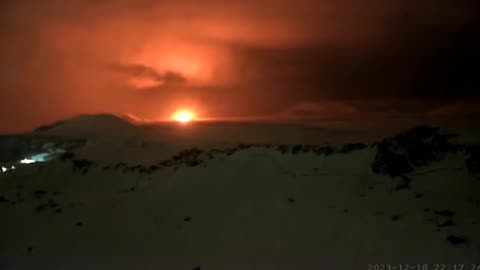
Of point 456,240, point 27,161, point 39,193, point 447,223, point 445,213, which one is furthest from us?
point 27,161

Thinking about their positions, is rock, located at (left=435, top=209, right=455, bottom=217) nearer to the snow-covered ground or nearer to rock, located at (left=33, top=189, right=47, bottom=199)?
the snow-covered ground

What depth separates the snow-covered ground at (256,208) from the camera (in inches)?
440

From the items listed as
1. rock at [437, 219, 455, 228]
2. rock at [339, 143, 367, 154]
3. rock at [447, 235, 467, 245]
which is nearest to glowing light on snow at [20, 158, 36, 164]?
rock at [339, 143, 367, 154]

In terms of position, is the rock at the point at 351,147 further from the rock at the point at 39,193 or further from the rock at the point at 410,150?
the rock at the point at 39,193

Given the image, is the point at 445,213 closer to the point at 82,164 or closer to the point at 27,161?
the point at 82,164

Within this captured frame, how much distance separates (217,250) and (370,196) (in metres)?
4.00

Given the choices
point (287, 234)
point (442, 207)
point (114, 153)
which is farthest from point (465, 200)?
point (114, 153)

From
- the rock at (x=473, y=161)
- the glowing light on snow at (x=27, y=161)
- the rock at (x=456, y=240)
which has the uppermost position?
the rock at (x=473, y=161)

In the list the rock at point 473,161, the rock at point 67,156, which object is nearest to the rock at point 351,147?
the rock at point 473,161

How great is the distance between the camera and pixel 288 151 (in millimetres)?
16781

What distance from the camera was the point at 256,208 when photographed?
13.6 m

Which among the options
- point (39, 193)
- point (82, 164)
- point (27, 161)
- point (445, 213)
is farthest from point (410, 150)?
point (27, 161)

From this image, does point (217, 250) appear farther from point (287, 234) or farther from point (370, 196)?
point (370, 196)

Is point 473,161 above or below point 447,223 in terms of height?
above
